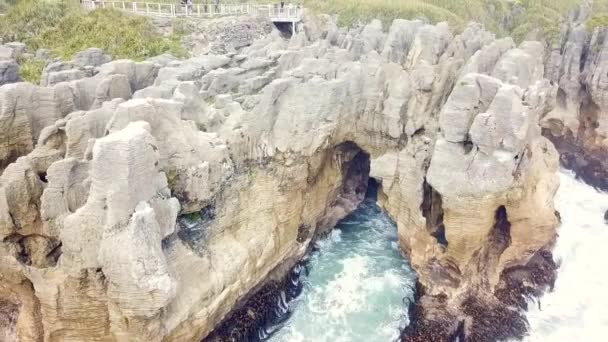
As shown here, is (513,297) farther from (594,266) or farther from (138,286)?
(138,286)

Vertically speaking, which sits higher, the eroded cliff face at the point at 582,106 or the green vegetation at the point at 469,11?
the green vegetation at the point at 469,11

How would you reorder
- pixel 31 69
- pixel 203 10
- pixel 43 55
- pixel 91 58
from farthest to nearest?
pixel 203 10
pixel 43 55
pixel 91 58
pixel 31 69

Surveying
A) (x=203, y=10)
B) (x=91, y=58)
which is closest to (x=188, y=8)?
(x=203, y=10)

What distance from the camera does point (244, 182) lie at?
1784 cm

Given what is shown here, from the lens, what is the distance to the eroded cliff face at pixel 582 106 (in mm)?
35156

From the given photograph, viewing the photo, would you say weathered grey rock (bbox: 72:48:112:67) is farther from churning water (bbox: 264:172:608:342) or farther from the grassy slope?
churning water (bbox: 264:172:608:342)

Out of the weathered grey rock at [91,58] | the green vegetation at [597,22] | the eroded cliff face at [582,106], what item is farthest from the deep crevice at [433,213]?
the green vegetation at [597,22]

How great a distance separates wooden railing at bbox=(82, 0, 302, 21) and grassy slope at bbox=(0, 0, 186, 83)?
1.80m

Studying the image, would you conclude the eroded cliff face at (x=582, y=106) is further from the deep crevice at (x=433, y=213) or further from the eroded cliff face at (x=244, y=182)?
the deep crevice at (x=433, y=213)

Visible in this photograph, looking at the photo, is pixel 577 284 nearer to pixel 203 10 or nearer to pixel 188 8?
pixel 188 8

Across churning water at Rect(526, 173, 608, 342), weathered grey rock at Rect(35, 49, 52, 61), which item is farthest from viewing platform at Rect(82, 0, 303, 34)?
churning water at Rect(526, 173, 608, 342)

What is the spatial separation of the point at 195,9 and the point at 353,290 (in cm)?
2822

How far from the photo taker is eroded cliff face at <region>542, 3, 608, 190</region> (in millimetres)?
35156

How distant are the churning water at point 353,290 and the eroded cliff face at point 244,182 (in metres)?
1.06
